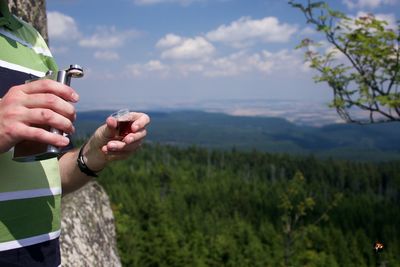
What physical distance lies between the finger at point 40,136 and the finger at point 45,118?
0.02 meters

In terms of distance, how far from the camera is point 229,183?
103m

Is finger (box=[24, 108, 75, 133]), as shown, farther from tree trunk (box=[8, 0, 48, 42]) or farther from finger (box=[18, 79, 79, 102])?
tree trunk (box=[8, 0, 48, 42])

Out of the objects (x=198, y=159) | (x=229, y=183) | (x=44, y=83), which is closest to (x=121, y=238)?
(x=44, y=83)

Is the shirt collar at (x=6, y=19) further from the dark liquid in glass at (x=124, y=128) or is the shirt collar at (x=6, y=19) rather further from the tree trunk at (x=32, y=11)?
the tree trunk at (x=32, y=11)

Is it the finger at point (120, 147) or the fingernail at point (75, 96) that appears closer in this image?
the fingernail at point (75, 96)

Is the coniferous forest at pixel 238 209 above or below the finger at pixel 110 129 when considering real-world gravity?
below

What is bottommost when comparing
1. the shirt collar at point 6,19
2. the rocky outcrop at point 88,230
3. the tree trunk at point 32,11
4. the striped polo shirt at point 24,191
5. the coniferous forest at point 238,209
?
the coniferous forest at point 238,209

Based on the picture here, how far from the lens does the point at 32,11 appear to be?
418cm

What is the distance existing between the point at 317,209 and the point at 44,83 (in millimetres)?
85580

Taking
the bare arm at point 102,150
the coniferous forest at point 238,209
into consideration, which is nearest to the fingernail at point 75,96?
the bare arm at point 102,150

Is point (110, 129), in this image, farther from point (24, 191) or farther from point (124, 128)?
point (24, 191)

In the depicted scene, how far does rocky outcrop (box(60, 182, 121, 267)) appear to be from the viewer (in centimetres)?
384

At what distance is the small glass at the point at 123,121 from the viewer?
1.85 m

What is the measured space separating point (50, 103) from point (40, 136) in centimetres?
11
